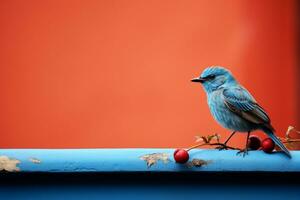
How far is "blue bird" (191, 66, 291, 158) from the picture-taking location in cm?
224

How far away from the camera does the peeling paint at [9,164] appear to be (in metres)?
1.83

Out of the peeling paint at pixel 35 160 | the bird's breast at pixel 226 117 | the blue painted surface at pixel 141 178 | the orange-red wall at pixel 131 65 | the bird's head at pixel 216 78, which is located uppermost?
the orange-red wall at pixel 131 65

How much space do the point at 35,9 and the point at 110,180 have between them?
236 cm

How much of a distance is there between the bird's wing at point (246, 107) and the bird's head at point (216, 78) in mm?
132

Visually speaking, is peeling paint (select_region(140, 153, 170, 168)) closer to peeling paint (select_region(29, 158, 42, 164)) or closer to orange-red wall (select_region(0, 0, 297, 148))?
peeling paint (select_region(29, 158, 42, 164))

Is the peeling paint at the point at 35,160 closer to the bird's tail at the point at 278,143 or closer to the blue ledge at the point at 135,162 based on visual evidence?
the blue ledge at the point at 135,162

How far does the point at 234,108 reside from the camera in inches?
90.1

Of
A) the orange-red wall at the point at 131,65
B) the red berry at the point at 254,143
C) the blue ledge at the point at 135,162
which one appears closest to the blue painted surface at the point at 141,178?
the blue ledge at the point at 135,162

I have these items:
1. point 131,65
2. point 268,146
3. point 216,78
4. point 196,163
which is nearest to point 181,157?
point 196,163

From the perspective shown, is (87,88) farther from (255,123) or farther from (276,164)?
(276,164)

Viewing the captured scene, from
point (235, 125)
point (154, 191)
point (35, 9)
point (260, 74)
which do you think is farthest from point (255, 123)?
point (35, 9)

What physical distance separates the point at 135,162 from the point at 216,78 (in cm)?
83

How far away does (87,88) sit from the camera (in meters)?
3.88

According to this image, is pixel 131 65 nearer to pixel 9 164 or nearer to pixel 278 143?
pixel 278 143
